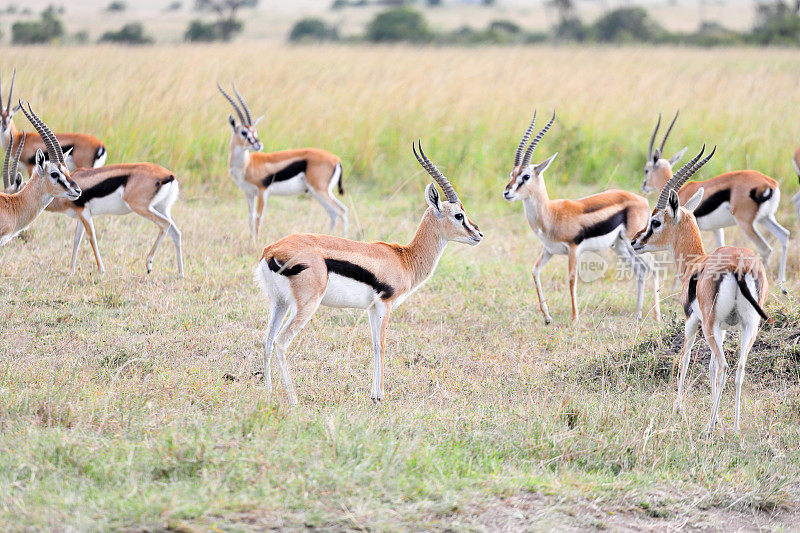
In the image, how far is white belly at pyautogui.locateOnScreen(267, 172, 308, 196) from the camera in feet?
27.5

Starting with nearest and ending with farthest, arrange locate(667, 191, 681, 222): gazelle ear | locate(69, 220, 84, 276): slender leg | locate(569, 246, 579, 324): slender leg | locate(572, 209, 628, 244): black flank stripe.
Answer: locate(667, 191, 681, 222): gazelle ear, locate(569, 246, 579, 324): slender leg, locate(572, 209, 628, 244): black flank stripe, locate(69, 220, 84, 276): slender leg

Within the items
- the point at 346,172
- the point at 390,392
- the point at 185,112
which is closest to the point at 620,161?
the point at 346,172

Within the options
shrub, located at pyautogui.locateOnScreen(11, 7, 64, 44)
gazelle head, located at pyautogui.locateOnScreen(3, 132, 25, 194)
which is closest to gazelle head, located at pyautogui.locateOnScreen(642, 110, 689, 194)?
gazelle head, located at pyautogui.locateOnScreen(3, 132, 25, 194)

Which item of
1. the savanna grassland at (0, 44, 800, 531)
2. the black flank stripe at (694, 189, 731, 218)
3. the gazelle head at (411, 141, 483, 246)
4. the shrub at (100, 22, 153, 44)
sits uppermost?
the shrub at (100, 22, 153, 44)

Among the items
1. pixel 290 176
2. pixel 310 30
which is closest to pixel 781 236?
pixel 290 176

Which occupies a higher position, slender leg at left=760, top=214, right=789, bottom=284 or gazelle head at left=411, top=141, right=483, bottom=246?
gazelle head at left=411, top=141, right=483, bottom=246

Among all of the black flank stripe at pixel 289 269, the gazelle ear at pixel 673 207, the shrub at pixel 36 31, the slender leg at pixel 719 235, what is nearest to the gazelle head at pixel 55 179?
the black flank stripe at pixel 289 269

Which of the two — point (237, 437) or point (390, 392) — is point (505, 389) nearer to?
point (390, 392)

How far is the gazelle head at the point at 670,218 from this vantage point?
488 cm

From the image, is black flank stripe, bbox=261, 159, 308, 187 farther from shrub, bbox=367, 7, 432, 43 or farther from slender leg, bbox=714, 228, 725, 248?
shrub, bbox=367, 7, 432, 43

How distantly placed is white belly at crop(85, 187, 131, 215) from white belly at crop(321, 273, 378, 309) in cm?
294

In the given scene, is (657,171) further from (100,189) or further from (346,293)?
(100,189)

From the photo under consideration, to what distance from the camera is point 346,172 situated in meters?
10.5

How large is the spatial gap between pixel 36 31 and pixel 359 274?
20561 mm
